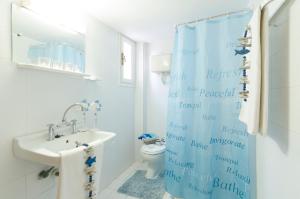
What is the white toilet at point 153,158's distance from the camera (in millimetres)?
2505

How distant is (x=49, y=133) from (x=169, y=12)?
5.77 feet

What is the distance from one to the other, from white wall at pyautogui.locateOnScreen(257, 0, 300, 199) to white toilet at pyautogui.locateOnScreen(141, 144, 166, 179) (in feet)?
5.10

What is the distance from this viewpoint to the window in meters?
2.80

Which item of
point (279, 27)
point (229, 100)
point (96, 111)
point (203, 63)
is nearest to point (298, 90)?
point (279, 27)

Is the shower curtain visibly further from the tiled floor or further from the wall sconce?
the wall sconce

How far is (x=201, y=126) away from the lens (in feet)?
5.75

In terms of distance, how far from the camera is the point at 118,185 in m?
2.44

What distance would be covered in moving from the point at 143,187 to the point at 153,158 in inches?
15.5

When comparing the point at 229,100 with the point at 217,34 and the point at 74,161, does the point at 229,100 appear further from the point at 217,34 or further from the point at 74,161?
the point at 74,161

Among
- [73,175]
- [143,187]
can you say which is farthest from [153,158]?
[73,175]

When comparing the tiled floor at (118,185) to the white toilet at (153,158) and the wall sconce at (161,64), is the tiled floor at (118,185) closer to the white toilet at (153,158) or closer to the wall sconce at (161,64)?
the white toilet at (153,158)

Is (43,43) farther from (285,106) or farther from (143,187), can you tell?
(143,187)

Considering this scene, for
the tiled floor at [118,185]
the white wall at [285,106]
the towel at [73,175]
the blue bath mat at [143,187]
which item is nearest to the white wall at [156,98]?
the tiled floor at [118,185]

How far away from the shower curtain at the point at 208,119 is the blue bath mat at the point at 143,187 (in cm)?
40
